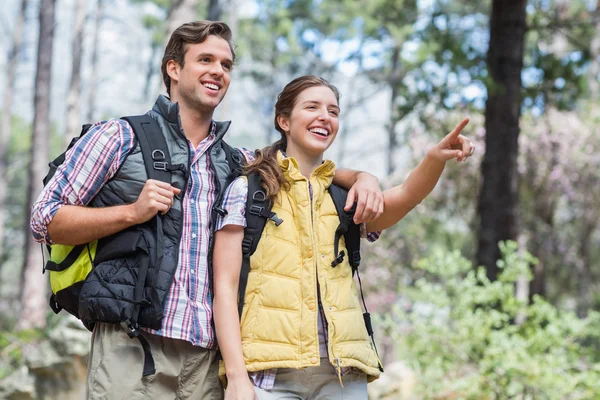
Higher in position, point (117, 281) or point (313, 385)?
point (117, 281)

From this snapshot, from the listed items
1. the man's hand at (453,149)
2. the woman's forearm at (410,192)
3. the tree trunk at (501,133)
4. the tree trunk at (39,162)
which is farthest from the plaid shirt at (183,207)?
the tree trunk at (39,162)

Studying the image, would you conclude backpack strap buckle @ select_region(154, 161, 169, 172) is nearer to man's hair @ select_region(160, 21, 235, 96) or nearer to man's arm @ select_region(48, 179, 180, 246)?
man's arm @ select_region(48, 179, 180, 246)

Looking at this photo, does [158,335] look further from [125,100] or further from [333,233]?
[125,100]

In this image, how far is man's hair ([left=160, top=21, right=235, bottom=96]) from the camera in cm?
272

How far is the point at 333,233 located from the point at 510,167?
4.27 meters

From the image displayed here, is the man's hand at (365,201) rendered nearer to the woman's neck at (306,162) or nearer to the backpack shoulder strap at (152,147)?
the woman's neck at (306,162)

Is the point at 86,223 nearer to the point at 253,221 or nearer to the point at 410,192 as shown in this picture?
the point at 253,221

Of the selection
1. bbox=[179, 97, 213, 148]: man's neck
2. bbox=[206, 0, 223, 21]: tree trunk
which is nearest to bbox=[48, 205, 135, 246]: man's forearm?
bbox=[179, 97, 213, 148]: man's neck

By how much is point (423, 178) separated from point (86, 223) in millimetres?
1236

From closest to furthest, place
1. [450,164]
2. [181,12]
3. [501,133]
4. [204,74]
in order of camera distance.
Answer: [204,74]
[181,12]
[501,133]
[450,164]

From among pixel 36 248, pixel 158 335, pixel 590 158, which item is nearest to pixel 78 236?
pixel 158 335

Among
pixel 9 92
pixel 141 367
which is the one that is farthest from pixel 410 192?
pixel 9 92

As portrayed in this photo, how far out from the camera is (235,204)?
2604mm

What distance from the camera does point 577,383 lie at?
219 inches
